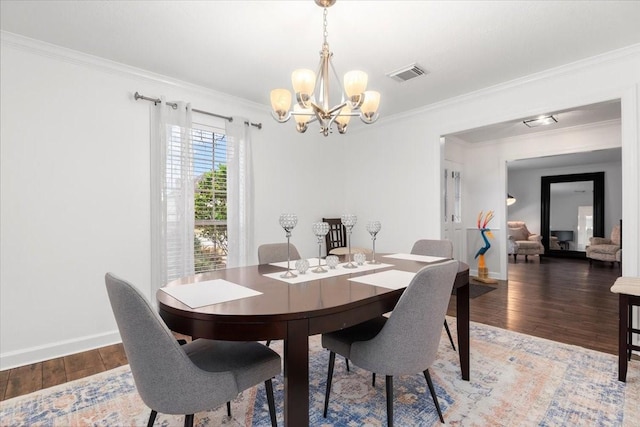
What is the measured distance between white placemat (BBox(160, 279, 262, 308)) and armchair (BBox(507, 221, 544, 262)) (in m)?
8.08

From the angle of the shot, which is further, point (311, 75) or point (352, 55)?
point (352, 55)

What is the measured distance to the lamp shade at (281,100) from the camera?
2.08 m

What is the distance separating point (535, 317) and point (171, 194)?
3925 mm

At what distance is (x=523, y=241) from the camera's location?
26.2ft

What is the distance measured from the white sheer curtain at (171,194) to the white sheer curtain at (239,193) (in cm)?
45

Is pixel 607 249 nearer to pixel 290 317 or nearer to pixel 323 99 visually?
pixel 323 99

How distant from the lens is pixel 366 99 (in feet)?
7.30

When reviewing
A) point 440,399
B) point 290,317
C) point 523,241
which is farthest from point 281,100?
point 523,241

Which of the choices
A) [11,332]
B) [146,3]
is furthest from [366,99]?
[11,332]

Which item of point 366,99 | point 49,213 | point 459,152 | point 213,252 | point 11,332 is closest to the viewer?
Answer: point 366,99

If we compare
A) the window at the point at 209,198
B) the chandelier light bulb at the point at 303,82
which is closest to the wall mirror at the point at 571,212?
the window at the point at 209,198

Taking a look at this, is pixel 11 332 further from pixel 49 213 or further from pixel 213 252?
pixel 213 252

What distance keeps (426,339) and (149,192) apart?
275 cm

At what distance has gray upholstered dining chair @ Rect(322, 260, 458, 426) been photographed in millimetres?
1382
